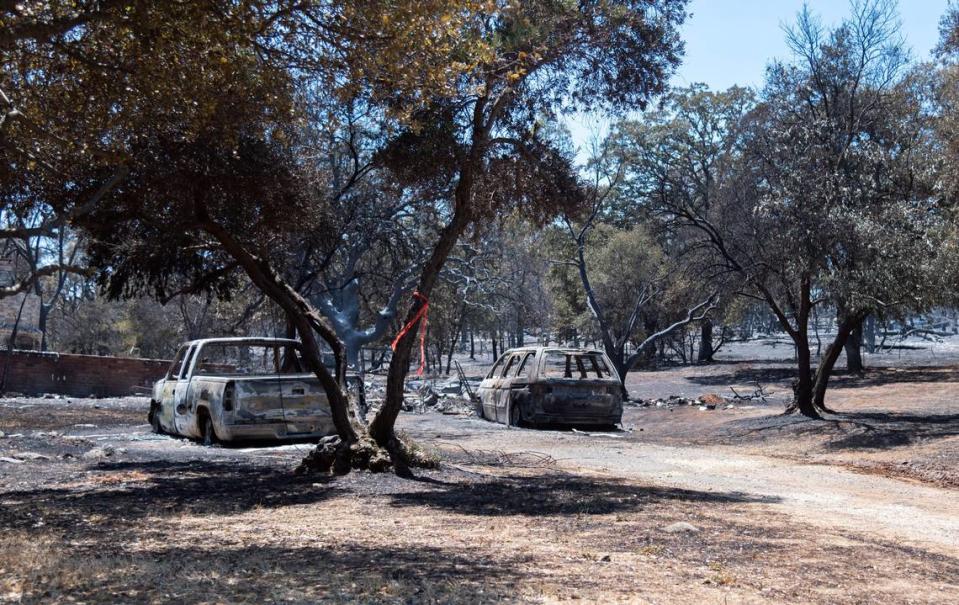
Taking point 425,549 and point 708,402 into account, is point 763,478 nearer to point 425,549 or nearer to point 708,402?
point 425,549

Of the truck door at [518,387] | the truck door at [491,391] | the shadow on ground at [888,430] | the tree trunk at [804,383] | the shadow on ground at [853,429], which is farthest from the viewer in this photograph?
the truck door at [491,391]

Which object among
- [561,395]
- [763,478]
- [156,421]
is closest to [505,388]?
[561,395]

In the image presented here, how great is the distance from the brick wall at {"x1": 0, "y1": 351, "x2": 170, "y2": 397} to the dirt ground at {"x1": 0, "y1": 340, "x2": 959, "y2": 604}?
702 inches

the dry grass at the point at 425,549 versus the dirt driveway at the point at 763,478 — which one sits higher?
the dry grass at the point at 425,549

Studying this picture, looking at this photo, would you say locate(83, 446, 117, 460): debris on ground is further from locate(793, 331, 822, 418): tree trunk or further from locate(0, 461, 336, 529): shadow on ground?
locate(793, 331, 822, 418): tree trunk

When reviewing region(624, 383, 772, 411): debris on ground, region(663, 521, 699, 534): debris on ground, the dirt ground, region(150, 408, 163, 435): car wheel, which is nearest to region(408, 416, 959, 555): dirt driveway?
the dirt ground

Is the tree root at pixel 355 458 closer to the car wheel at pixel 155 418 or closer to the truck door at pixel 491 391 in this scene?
the car wheel at pixel 155 418

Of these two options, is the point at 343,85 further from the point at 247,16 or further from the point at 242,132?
the point at 242,132

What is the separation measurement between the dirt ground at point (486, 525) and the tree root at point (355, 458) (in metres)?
0.28

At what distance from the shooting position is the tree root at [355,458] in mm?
10609

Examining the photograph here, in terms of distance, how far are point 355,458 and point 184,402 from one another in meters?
5.11

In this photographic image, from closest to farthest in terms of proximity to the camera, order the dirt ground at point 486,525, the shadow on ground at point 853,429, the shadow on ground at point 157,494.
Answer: the dirt ground at point 486,525 < the shadow on ground at point 157,494 < the shadow on ground at point 853,429

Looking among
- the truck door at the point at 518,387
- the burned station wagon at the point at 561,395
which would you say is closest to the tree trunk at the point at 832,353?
the burned station wagon at the point at 561,395

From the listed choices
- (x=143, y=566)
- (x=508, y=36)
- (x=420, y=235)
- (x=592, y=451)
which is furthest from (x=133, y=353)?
(x=143, y=566)
